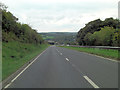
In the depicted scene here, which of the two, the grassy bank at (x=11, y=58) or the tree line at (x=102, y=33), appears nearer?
the grassy bank at (x=11, y=58)

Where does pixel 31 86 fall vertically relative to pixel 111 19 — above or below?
below

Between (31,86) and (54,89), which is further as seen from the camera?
(31,86)

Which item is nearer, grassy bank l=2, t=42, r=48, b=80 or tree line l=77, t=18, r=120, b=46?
grassy bank l=2, t=42, r=48, b=80

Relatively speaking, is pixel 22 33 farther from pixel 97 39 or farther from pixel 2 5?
pixel 97 39

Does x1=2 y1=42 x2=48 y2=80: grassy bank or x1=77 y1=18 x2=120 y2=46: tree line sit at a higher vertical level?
x1=77 y1=18 x2=120 y2=46: tree line

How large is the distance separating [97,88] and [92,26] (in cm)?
6340

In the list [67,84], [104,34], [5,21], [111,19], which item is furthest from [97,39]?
[67,84]

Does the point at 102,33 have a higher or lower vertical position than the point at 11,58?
higher

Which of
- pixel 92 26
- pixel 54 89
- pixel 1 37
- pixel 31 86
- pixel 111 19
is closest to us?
pixel 54 89

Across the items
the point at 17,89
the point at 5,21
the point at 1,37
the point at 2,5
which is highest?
the point at 2,5

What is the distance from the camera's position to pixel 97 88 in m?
5.88

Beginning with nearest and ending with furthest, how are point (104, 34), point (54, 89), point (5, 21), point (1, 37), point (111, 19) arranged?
point (54, 89)
point (1, 37)
point (5, 21)
point (104, 34)
point (111, 19)

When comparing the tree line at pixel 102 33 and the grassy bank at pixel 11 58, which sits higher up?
the tree line at pixel 102 33

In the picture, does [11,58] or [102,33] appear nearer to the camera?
[11,58]
